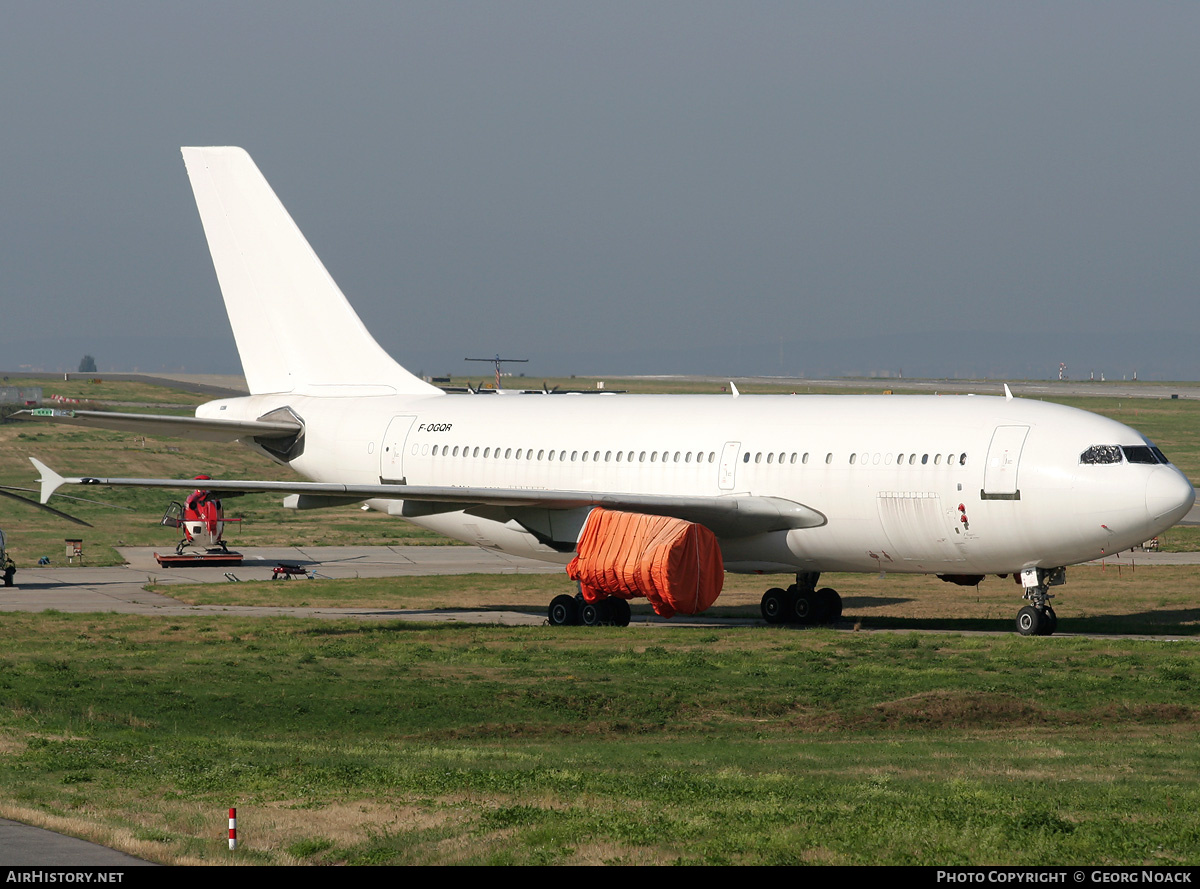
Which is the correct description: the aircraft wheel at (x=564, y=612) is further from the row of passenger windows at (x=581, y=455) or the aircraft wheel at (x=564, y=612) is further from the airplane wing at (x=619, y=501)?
the row of passenger windows at (x=581, y=455)

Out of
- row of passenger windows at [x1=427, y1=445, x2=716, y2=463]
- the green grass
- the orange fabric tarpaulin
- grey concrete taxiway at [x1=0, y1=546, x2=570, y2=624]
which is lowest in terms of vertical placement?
the green grass

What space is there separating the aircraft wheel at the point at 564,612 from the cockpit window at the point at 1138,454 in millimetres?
12604

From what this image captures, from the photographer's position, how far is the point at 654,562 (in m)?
31.6

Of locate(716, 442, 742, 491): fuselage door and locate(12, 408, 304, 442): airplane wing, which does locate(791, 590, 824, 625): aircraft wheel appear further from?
locate(12, 408, 304, 442): airplane wing

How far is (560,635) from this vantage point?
32.0m

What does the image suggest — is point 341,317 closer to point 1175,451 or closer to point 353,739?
point 353,739

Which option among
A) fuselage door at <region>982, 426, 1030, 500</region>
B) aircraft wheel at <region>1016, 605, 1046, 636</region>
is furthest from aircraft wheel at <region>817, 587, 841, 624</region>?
fuselage door at <region>982, 426, 1030, 500</region>

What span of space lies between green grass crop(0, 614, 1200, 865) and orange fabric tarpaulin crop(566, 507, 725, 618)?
990 mm

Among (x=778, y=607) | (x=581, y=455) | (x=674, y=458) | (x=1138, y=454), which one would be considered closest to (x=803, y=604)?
(x=778, y=607)

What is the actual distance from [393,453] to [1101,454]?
18841 millimetres

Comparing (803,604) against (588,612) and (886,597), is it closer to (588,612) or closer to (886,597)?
(588,612)

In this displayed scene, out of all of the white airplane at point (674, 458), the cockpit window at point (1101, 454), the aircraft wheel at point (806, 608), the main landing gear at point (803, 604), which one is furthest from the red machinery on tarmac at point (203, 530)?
the cockpit window at point (1101, 454)

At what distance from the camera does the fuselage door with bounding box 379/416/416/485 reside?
132ft
